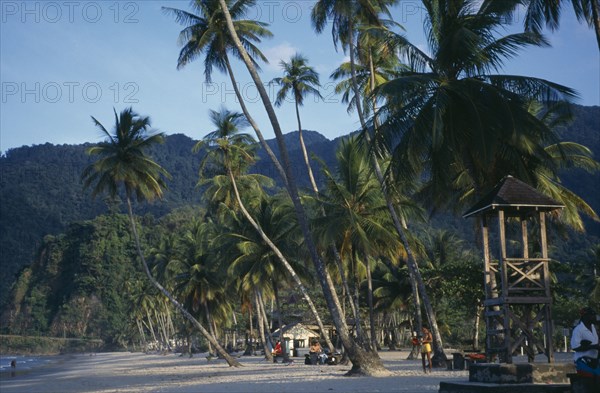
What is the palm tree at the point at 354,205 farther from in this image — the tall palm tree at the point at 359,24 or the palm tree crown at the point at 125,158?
the palm tree crown at the point at 125,158

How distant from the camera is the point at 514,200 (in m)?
14.2

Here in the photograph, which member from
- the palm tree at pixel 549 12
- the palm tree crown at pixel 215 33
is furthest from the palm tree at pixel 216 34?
the palm tree at pixel 549 12

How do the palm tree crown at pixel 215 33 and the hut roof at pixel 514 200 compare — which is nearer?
the hut roof at pixel 514 200

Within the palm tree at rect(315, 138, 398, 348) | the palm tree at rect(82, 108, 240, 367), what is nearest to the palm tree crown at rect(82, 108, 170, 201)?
the palm tree at rect(82, 108, 240, 367)

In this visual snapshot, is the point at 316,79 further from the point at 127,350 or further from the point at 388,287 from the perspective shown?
the point at 127,350

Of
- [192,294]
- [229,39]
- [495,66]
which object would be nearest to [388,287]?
[192,294]

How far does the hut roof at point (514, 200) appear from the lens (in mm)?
14195

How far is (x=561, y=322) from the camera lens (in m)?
40.8

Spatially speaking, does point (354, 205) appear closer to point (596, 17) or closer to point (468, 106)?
point (468, 106)

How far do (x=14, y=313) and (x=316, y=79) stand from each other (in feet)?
468

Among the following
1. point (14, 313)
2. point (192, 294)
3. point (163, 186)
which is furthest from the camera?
point (14, 313)

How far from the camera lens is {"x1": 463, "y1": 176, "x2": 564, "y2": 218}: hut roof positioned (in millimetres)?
14195

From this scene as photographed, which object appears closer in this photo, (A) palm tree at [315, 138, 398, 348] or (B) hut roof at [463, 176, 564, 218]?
(B) hut roof at [463, 176, 564, 218]

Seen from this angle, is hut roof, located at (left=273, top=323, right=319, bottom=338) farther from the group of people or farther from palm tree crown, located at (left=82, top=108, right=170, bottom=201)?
the group of people
